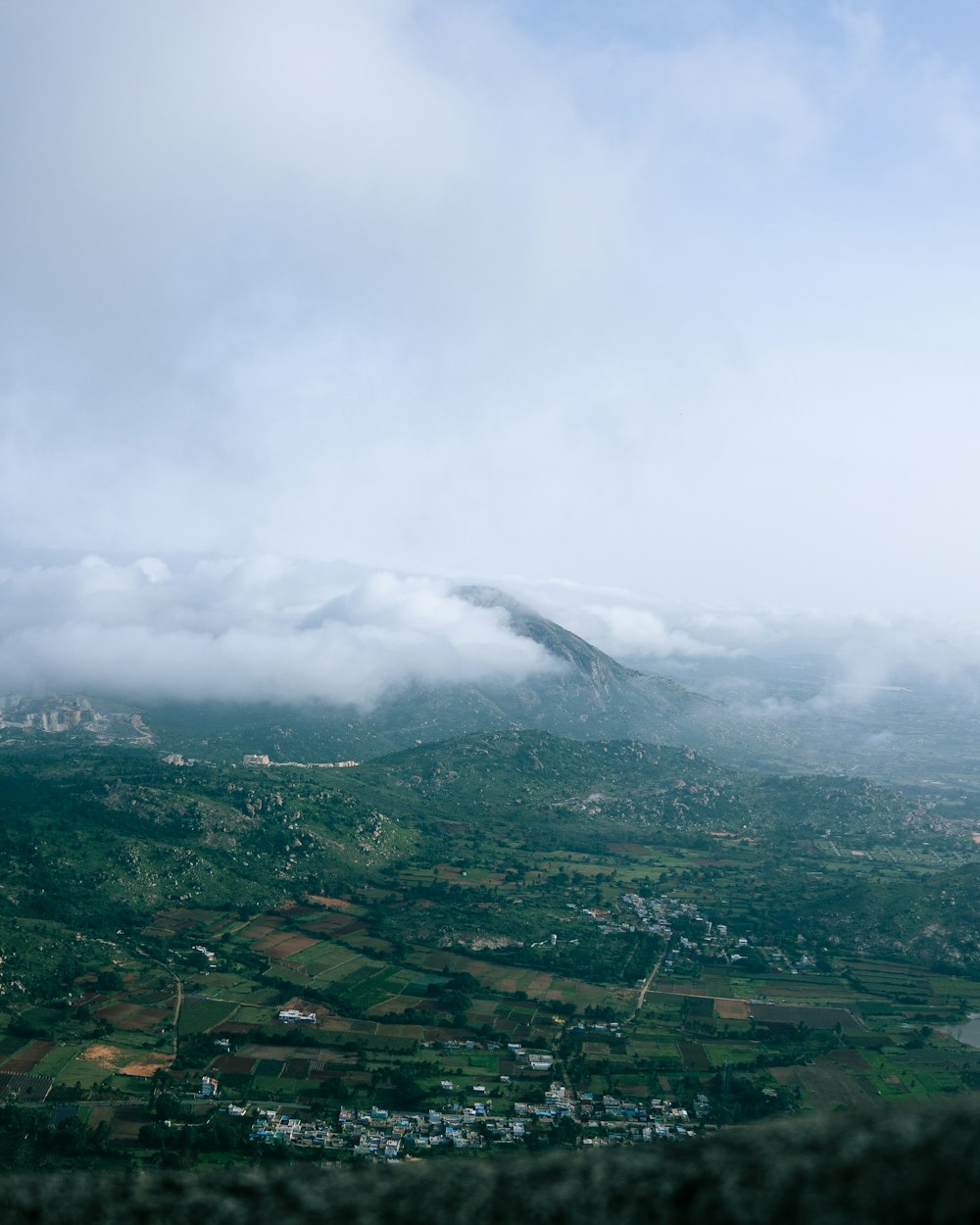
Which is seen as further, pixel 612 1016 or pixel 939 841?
pixel 939 841

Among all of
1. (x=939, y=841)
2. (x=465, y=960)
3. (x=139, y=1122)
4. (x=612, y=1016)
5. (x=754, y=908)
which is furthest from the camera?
(x=939, y=841)

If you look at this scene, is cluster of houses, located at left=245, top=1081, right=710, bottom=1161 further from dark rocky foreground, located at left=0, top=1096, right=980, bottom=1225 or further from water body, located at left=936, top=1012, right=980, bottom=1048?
dark rocky foreground, located at left=0, top=1096, right=980, bottom=1225

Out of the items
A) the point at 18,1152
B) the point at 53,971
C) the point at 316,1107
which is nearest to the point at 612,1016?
the point at 316,1107

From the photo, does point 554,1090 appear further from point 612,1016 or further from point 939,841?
point 939,841

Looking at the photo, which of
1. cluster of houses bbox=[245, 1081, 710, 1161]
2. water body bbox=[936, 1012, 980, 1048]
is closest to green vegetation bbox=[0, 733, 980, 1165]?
water body bbox=[936, 1012, 980, 1048]

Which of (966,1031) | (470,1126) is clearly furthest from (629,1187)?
(966,1031)

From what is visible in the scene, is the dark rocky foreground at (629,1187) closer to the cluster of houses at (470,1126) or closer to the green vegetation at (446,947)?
the cluster of houses at (470,1126)
